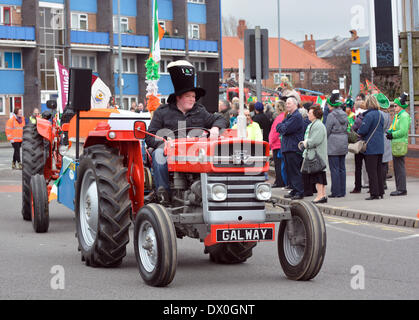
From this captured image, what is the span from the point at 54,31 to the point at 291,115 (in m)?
48.8

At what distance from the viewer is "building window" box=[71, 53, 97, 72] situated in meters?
65.6

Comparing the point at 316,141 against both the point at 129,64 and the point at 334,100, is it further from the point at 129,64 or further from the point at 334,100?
the point at 129,64

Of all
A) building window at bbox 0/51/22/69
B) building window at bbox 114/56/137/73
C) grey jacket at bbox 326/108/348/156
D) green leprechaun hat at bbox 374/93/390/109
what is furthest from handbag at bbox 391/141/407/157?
building window at bbox 114/56/137/73

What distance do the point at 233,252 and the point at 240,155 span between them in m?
1.66

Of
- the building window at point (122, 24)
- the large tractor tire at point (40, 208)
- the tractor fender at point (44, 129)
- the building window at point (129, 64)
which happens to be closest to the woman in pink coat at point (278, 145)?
the tractor fender at point (44, 129)

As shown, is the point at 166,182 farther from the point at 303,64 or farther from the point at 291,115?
the point at 303,64

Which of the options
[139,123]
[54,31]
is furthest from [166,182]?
[54,31]

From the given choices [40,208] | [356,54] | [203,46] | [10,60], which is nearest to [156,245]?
[40,208]

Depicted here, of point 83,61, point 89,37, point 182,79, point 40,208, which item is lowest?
point 40,208

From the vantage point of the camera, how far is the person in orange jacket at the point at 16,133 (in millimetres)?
27797

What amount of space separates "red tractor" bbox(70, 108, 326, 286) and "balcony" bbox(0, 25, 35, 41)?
52.0 m

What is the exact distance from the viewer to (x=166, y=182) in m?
8.62

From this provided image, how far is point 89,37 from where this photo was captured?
6506cm

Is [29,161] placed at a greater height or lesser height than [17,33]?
lesser
